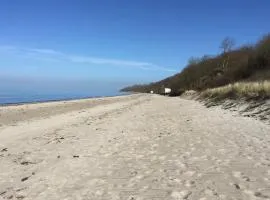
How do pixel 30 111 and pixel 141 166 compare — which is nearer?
pixel 141 166

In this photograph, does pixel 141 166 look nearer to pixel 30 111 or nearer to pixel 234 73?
pixel 30 111

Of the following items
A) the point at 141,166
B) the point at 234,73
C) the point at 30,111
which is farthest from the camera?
the point at 234,73

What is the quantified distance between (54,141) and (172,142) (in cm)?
452

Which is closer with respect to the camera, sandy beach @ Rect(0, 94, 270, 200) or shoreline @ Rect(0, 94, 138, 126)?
sandy beach @ Rect(0, 94, 270, 200)

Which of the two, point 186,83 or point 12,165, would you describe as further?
point 186,83

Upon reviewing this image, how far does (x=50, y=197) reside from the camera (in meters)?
7.04

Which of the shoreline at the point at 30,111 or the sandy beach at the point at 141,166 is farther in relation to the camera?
the shoreline at the point at 30,111

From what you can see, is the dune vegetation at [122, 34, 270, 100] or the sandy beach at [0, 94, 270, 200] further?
the dune vegetation at [122, 34, 270, 100]

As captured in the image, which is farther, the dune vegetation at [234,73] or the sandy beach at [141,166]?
the dune vegetation at [234,73]

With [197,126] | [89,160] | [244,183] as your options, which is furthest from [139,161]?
[197,126]

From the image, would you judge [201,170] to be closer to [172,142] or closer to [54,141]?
[172,142]

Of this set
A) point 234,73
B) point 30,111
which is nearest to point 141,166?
point 30,111

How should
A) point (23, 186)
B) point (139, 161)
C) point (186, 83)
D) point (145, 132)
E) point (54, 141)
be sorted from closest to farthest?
point (23, 186) → point (139, 161) → point (54, 141) → point (145, 132) → point (186, 83)

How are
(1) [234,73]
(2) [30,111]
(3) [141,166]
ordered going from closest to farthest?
(3) [141,166], (2) [30,111], (1) [234,73]
